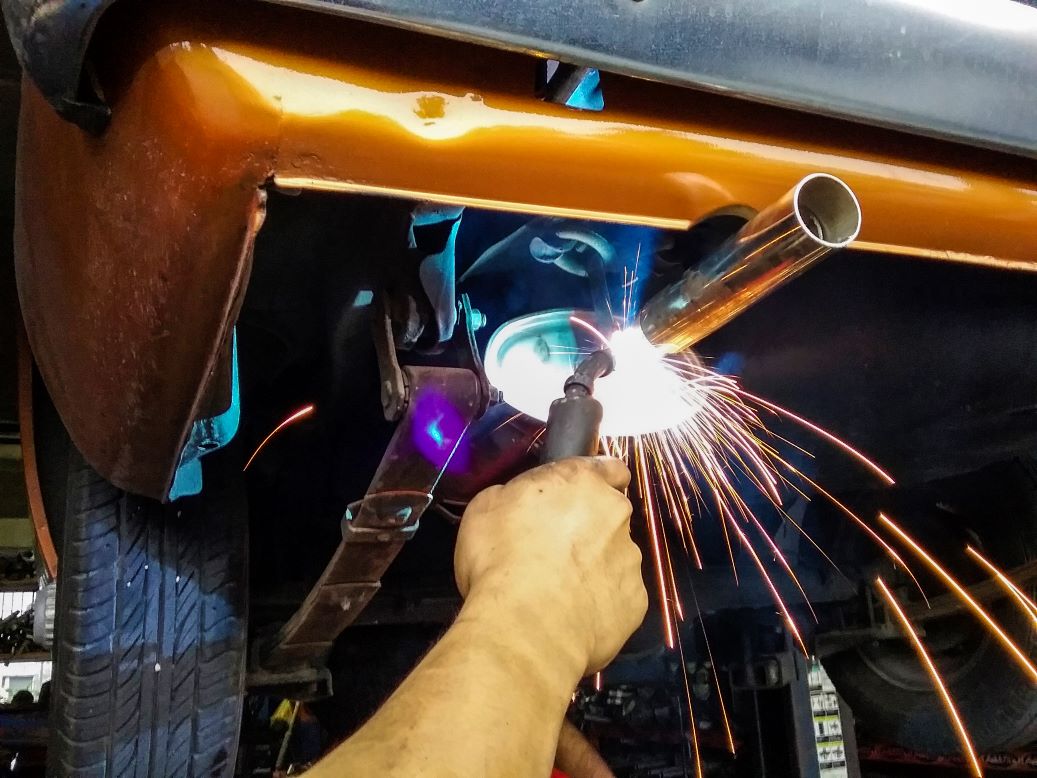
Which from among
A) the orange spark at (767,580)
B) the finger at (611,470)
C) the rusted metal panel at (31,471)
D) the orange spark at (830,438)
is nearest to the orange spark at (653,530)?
the orange spark at (767,580)

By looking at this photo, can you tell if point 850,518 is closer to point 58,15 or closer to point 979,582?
point 979,582

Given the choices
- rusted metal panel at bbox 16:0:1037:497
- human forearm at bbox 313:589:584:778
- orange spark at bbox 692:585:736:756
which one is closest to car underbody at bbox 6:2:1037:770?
rusted metal panel at bbox 16:0:1037:497

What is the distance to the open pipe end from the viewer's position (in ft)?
2.44

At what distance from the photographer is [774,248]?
741 mm

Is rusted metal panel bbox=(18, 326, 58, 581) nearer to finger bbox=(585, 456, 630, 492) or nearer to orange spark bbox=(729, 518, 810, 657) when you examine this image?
finger bbox=(585, 456, 630, 492)

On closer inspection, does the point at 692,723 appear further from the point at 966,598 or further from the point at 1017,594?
the point at 1017,594

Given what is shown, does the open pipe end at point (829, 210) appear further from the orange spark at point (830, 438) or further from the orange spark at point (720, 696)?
the orange spark at point (720, 696)

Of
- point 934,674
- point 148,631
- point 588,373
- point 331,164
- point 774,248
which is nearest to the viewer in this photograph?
point 331,164

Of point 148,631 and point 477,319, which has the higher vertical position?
point 477,319

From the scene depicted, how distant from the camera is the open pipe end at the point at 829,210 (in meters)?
0.74


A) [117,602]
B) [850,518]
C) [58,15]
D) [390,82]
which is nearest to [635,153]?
[390,82]

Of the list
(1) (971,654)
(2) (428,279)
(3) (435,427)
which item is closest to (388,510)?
(3) (435,427)

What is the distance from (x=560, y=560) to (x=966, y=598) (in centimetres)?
142

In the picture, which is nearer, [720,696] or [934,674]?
[934,674]
